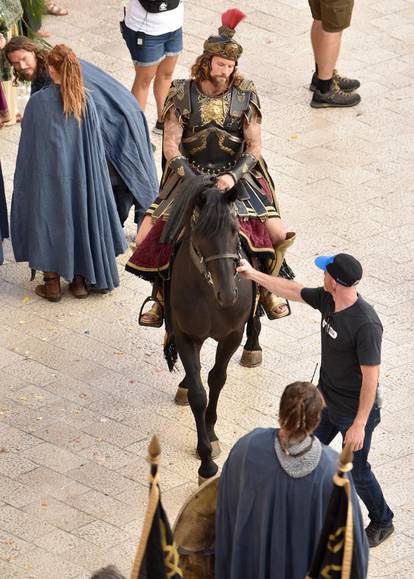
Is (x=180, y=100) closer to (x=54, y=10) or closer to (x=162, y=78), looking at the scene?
(x=162, y=78)

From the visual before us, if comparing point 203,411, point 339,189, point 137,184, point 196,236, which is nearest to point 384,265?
point 339,189

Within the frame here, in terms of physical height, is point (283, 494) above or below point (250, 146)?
above

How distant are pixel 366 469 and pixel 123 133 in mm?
3563

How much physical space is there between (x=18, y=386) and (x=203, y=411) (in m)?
1.44

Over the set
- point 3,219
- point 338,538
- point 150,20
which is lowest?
point 3,219

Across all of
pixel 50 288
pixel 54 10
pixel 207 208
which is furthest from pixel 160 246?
pixel 54 10

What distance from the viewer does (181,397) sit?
8.39 meters

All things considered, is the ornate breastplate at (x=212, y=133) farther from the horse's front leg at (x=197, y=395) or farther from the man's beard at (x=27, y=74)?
the man's beard at (x=27, y=74)

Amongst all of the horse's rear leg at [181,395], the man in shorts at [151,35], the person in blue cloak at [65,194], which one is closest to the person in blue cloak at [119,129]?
the person in blue cloak at [65,194]

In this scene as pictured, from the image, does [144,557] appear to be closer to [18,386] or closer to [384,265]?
[18,386]

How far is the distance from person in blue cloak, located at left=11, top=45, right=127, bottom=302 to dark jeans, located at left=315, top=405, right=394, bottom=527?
9.30ft

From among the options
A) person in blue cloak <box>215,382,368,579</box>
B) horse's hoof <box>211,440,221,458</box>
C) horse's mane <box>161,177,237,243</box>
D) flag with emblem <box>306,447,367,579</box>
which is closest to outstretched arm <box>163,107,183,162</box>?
horse's mane <box>161,177,237,243</box>

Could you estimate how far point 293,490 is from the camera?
5.28m

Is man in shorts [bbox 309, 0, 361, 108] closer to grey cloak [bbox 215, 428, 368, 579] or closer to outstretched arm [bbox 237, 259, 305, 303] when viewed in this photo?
outstretched arm [bbox 237, 259, 305, 303]
